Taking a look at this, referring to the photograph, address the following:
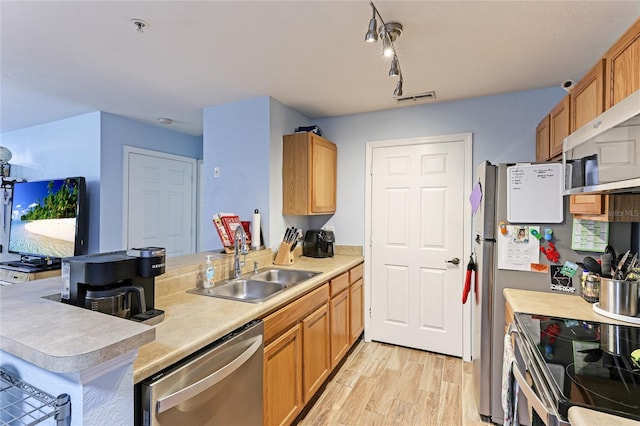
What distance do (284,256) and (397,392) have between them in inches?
53.1

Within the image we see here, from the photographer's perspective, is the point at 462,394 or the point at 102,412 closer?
the point at 102,412

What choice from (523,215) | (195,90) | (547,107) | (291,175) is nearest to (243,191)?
(291,175)

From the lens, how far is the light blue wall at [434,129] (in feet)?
8.63

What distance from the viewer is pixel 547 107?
2.55m

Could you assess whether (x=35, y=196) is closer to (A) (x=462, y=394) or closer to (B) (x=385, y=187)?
(B) (x=385, y=187)

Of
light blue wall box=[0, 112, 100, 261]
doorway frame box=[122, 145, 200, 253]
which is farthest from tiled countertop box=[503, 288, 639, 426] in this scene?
light blue wall box=[0, 112, 100, 261]

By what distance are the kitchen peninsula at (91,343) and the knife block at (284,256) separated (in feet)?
3.71

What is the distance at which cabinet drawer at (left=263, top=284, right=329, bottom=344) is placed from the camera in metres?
1.65

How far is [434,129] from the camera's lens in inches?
116

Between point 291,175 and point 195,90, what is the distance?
1.06 metres

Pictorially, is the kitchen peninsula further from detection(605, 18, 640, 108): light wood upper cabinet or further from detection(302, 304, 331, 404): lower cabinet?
detection(605, 18, 640, 108): light wood upper cabinet

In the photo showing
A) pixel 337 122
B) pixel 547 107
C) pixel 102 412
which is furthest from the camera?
pixel 337 122

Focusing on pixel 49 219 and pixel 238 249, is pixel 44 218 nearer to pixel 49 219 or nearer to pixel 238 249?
pixel 49 219

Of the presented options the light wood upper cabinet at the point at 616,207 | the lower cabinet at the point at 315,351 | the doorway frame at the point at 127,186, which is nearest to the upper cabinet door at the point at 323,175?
the lower cabinet at the point at 315,351
